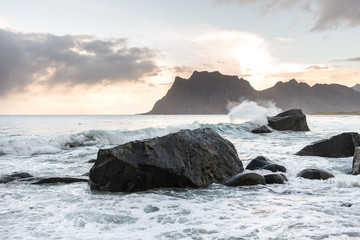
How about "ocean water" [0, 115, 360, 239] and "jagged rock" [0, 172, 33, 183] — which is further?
"jagged rock" [0, 172, 33, 183]

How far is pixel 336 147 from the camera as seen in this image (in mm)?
11844

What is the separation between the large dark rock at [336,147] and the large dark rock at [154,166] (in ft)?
18.6

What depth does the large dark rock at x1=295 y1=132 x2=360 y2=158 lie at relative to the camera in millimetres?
11711

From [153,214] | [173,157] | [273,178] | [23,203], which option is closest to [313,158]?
[273,178]

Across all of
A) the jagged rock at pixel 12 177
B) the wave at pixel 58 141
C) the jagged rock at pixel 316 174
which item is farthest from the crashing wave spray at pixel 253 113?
the jagged rock at pixel 12 177

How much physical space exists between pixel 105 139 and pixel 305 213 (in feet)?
56.4

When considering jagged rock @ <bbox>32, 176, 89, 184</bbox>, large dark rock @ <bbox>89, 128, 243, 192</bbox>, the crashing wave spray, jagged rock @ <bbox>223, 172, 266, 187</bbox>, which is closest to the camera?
large dark rock @ <bbox>89, 128, 243, 192</bbox>

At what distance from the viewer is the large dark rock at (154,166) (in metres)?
6.98

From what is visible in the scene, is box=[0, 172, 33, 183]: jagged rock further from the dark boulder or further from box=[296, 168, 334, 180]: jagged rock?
box=[296, 168, 334, 180]: jagged rock

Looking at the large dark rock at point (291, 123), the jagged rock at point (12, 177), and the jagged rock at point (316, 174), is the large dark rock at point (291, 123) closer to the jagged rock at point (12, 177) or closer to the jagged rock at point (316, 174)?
the jagged rock at point (316, 174)

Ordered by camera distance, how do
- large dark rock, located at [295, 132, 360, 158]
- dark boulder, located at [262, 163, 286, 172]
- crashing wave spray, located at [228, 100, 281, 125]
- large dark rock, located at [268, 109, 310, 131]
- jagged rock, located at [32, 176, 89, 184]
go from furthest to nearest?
1. crashing wave spray, located at [228, 100, 281, 125]
2. large dark rock, located at [268, 109, 310, 131]
3. large dark rock, located at [295, 132, 360, 158]
4. dark boulder, located at [262, 163, 286, 172]
5. jagged rock, located at [32, 176, 89, 184]

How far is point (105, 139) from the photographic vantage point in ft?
67.7

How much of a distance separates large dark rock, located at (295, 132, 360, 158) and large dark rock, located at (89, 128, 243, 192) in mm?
5676

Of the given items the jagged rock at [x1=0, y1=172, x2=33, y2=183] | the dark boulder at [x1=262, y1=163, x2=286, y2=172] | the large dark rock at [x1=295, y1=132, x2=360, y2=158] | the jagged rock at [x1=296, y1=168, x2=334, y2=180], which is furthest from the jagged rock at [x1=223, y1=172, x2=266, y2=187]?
the jagged rock at [x1=0, y1=172, x2=33, y2=183]
